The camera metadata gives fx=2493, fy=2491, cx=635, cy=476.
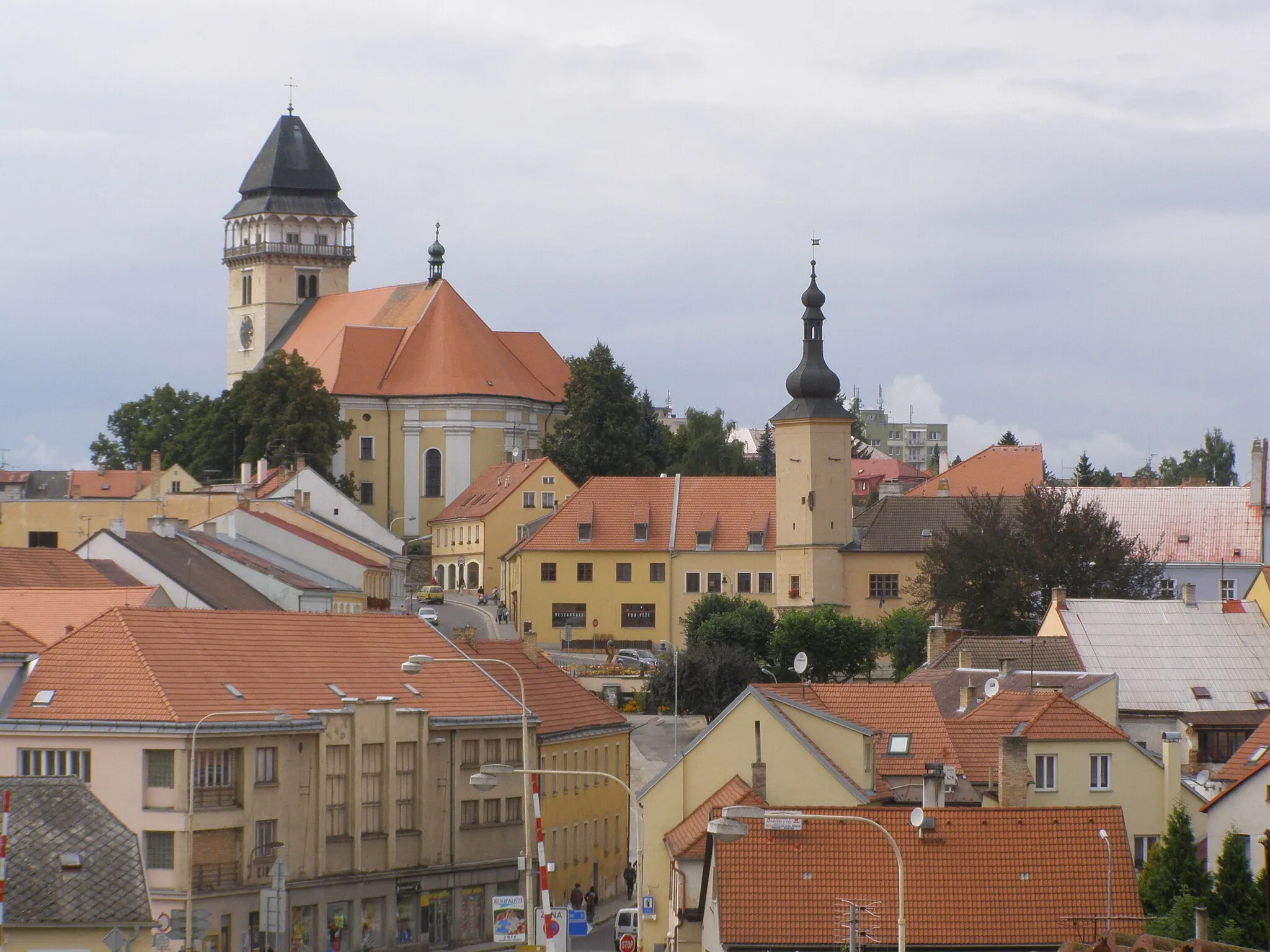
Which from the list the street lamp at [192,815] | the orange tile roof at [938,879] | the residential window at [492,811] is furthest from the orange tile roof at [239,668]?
the orange tile roof at [938,879]

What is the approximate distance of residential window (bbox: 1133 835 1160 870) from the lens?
4792 cm

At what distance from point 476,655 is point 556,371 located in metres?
78.3

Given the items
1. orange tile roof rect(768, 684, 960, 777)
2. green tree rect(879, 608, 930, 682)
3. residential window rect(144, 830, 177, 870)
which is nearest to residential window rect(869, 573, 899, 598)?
green tree rect(879, 608, 930, 682)

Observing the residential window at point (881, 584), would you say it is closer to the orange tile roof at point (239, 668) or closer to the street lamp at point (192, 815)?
the orange tile roof at point (239, 668)

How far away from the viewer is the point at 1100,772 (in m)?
48.9

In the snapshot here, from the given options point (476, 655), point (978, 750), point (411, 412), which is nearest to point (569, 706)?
point (476, 655)

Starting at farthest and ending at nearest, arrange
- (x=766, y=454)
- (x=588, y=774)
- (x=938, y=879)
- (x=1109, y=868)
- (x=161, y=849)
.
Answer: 1. (x=766, y=454)
2. (x=161, y=849)
3. (x=1109, y=868)
4. (x=938, y=879)
5. (x=588, y=774)

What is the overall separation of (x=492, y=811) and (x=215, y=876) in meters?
8.78

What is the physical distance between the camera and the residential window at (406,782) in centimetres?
5000

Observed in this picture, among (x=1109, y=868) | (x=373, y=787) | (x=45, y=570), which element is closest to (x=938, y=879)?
(x=1109, y=868)

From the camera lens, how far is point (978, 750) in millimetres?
50250

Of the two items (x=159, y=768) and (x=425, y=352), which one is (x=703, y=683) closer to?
(x=159, y=768)

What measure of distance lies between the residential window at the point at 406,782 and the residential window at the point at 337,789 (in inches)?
67.5

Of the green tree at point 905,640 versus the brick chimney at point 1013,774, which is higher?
the green tree at point 905,640
